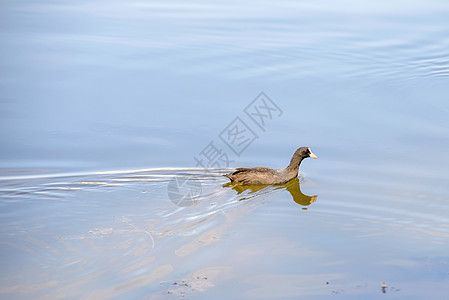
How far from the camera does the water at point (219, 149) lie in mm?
7082

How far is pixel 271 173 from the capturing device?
10.1m

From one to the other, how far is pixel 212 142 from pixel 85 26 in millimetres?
8103

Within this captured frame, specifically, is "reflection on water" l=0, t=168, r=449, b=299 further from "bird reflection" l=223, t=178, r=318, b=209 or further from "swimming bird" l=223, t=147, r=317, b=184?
"swimming bird" l=223, t=147, r=317, b=184

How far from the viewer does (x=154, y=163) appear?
1044 cm

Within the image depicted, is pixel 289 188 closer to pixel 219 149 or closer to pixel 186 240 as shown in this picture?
pixel 219 149

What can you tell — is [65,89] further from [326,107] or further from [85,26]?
[326,107]

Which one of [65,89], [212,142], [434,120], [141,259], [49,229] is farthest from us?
[65,89]

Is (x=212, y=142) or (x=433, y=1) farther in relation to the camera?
(x=433, y=1)

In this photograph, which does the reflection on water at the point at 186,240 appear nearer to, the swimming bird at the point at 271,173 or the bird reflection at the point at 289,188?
the bird reflection at the point at 289,188

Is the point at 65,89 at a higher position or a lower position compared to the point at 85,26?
lower

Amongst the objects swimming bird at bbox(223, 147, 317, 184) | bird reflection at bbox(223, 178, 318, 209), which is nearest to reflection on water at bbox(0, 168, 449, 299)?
bird reflection at bbox(223, 178, 318, 209)

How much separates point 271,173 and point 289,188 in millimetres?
Result: 435

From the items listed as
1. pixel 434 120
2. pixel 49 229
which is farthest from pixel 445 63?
pixel 49 229

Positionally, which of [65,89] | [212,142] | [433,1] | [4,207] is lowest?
[4,207]
